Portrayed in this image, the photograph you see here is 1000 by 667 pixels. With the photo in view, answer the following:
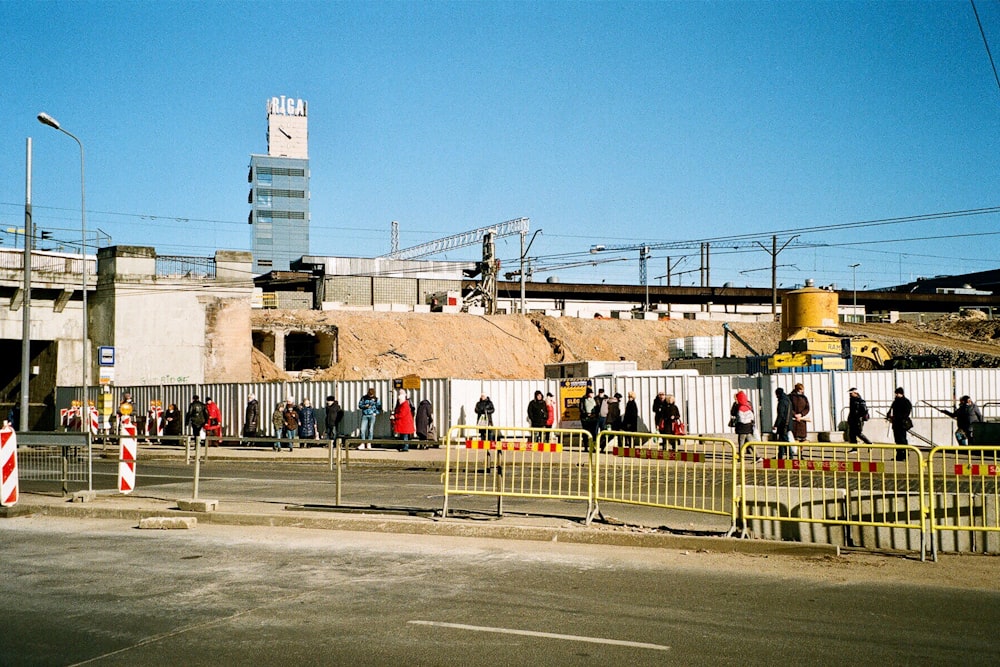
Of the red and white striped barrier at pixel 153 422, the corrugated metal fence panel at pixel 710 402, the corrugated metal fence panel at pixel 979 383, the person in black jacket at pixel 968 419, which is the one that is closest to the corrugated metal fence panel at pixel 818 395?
the corrugated metal fence panel at pixel 710 402

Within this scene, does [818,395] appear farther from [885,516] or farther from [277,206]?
[277,206]

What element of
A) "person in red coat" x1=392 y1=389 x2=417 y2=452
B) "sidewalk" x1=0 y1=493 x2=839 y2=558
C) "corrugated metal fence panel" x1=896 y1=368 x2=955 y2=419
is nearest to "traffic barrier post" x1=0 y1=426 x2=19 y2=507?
"sidewalk" x1=0 y1=493 x2=839 y2=558

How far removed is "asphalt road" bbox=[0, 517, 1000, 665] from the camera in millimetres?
6340

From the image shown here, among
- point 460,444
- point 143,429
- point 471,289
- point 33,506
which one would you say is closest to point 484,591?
point 460,444

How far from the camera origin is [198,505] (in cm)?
1336

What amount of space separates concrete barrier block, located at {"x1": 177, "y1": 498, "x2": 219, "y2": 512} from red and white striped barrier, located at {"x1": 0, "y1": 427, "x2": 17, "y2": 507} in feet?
8.71

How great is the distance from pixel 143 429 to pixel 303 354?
83.0 ft

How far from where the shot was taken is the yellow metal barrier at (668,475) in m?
11.6

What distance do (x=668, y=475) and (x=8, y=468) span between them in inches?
389

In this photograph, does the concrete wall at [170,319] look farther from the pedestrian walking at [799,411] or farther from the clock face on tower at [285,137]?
the clock face on tower at [285,137]

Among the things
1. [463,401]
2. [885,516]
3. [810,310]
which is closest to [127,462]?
[885,516]

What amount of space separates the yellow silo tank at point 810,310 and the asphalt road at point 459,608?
124 feet

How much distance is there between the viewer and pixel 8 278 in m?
40.2

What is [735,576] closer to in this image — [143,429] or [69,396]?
[143,429]
